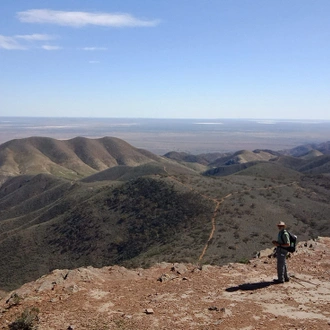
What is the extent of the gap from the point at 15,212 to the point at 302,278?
2324 inches

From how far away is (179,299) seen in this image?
987 centimetres

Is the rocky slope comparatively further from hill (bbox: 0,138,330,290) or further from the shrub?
hill (bbox: 0,138,330,290)

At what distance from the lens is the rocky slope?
27.6 feet

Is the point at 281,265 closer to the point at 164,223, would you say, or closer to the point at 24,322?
the point at 24,322

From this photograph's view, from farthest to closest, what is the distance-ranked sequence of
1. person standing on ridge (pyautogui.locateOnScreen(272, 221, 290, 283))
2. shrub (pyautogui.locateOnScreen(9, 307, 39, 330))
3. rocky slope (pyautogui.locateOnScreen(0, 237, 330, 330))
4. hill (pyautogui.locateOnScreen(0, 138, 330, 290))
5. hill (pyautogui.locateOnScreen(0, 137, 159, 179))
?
hill (pyautogui.locateOnScreen(0, 137, 159, 179)) < hill (pyautogui.locateOnScreen(0, 138, 330, 290)) < person standing on ridge (pyautogui.locateOnScreen(272, 221, 290, 283)) < rocky slope (pyautogui.locateOnScreen(0, 237, 330, 330)) < shrub (pyautogui.locateOnScreen(9, 307, 39, 330))

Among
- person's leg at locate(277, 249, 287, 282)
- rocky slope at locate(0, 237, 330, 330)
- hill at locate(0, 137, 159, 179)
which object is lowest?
hill at locate(0, 137, 159, 179)

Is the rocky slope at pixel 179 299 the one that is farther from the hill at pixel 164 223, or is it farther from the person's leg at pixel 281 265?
the hill at pixel 164 223

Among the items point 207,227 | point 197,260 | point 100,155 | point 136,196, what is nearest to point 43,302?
point 197,260

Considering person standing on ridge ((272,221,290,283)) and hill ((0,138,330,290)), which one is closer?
person standing on ridge ((272,221,290,283))

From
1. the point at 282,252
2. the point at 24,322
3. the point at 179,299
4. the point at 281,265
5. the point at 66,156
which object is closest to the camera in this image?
the point at 24,322

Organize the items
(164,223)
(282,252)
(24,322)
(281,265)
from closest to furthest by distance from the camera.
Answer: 1. (24,322)
2. (282,252)
3. (281,265)
4. (164,223)

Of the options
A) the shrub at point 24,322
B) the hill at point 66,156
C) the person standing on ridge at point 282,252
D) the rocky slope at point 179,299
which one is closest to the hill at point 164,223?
the rocky slope at point 179,299

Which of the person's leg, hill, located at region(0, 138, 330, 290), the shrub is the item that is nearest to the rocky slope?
the shrub

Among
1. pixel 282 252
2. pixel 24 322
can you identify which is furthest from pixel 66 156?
pixel 24 322
